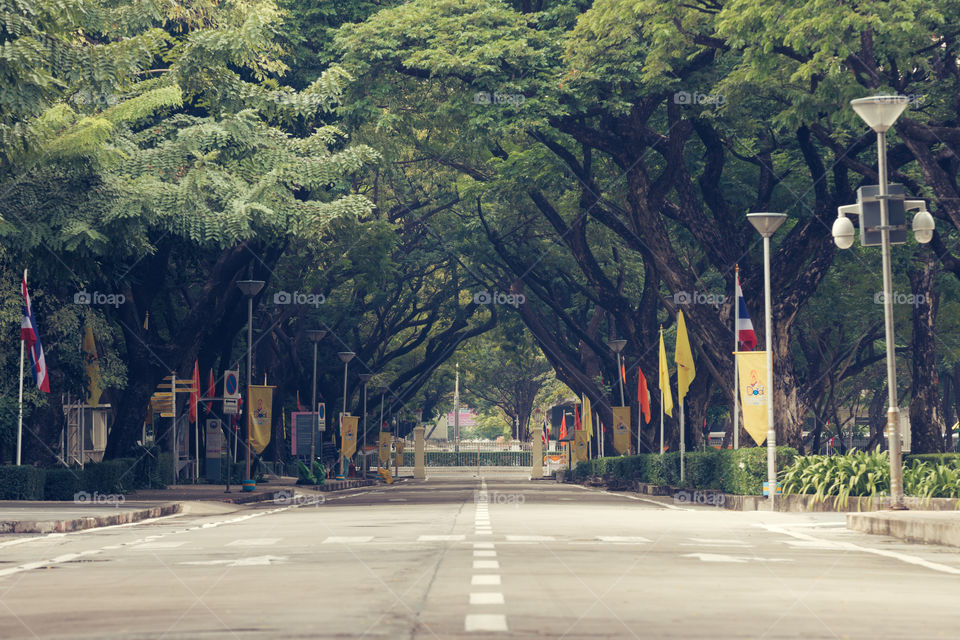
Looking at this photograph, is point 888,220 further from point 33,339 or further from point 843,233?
point 33,339

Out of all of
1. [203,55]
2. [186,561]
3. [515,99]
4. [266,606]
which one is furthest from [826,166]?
[266,606]

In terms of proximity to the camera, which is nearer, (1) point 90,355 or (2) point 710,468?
(2) point 710,468

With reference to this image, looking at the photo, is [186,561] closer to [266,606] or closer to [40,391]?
[266,606]

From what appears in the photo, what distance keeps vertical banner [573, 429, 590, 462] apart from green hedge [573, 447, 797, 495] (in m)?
18.8

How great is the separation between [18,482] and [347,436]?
3227 centimetres

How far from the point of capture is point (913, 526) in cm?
1770

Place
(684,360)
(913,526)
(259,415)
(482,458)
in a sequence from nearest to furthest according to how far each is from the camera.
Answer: (913,526), (684,360), (259,415), (482,458)

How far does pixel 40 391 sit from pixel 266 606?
24.6 meters

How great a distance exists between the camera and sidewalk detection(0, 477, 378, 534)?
819 inches

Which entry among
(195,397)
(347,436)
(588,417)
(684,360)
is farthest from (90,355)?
(588,417)

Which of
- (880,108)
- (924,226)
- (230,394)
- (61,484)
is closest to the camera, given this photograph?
(880,108)

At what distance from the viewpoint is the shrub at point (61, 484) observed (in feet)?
99.6

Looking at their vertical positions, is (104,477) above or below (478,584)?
above

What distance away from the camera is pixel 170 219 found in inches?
1125
